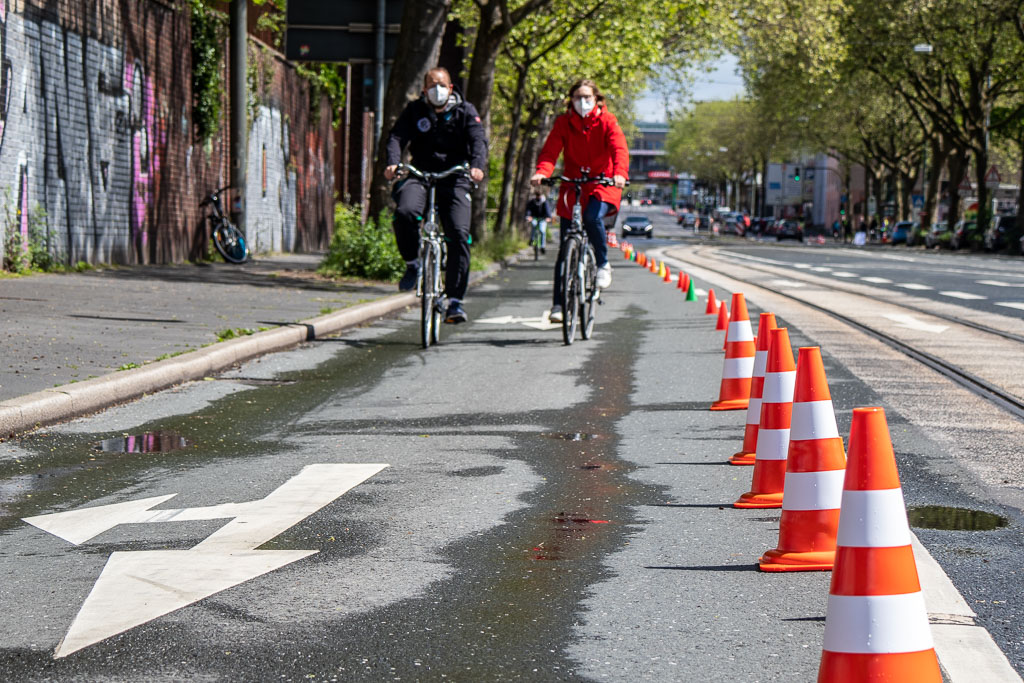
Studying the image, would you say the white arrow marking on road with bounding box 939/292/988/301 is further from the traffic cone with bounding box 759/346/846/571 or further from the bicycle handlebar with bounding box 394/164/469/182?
the traffic cone with bounding box 759/346/846/571

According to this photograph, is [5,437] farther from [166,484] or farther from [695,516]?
[695,516]

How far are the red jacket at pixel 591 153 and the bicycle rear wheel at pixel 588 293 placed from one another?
1.36 ft

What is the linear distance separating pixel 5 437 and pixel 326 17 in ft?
39.4

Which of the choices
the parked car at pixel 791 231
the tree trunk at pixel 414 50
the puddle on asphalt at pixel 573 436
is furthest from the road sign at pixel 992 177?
the puddle on asphalt at pixel 573 436

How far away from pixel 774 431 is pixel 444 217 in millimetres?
6282

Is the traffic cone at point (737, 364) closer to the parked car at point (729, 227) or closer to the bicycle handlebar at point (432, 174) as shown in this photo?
the bicycle handlebar at point (432, 174)

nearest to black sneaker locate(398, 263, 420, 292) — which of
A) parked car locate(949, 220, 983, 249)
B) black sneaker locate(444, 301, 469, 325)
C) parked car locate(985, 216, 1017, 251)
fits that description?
black sneaker locate(444, 301, 469, 325)

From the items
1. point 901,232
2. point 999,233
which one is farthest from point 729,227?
point 999,233

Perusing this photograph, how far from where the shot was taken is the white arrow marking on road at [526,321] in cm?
1380

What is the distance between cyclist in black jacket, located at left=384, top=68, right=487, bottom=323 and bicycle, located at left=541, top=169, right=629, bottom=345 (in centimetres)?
65

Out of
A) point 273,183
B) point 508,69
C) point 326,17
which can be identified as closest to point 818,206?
point 508,69

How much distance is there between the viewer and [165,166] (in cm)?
2056

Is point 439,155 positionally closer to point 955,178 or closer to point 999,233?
point 999,233

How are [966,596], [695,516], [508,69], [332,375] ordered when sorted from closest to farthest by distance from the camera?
[966,596] → [695,516] → [332,375] → [508,69]
